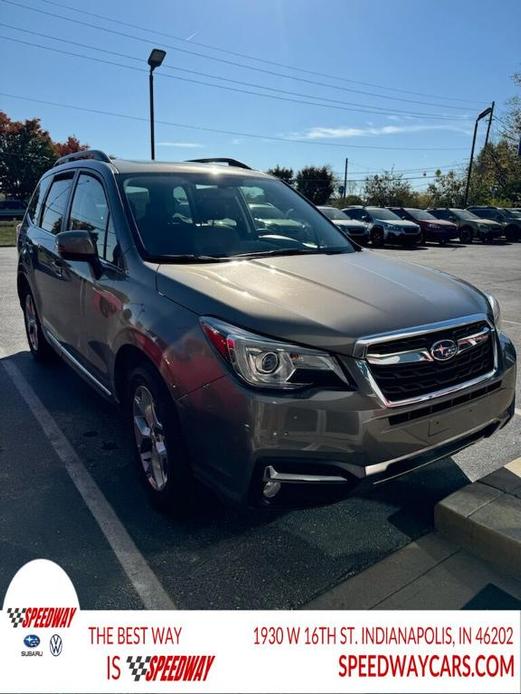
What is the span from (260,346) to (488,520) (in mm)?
1482

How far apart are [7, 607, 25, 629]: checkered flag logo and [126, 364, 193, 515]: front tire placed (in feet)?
2.67

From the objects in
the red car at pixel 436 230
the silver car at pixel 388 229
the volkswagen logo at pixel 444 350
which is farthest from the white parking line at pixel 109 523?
the red car at pixel 436 230

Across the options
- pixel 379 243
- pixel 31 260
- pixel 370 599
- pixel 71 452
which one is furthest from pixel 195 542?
pixel 379 243

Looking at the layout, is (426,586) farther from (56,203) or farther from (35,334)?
(35,334)

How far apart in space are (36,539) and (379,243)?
67.2 feet

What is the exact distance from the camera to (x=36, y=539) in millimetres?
2746

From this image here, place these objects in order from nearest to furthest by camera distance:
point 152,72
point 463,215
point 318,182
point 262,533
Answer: point 262,533 → point 152,72 → point 463,215 → point 318,182

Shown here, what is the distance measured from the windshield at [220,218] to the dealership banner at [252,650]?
1.82 meters

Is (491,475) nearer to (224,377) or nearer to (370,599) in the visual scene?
(370,599)

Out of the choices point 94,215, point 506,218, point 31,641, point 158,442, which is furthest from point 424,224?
point 31,641

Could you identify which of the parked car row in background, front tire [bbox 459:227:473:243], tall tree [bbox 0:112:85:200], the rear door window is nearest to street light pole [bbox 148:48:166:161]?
the parked car row in background

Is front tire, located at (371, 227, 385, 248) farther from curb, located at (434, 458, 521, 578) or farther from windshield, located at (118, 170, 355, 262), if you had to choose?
curb, located at (434, 458, 521, 578)

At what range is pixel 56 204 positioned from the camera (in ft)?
15.2

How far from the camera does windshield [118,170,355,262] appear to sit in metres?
3.23
